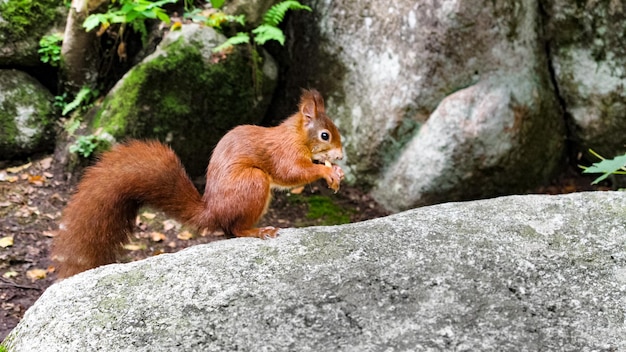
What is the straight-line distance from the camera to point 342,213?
538cm

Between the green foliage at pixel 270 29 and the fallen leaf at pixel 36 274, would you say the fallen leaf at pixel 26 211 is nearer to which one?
the fallen leaf at pixel 36 274

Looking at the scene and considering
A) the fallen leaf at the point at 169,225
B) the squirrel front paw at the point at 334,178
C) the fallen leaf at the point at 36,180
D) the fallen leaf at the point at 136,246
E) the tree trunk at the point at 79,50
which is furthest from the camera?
the tree trunk at the point at 79,50

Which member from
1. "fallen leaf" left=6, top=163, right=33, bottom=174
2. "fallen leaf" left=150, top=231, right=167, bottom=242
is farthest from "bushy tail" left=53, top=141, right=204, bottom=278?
"fallen leaf" left=6, top=163, right=33, bottom=174

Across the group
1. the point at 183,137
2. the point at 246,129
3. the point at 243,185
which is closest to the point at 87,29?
the point at 183,137

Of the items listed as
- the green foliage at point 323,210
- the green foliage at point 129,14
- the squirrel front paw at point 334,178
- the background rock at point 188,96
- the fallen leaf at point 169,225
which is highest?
the green foliage at point 129,14

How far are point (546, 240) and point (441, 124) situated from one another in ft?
8.38

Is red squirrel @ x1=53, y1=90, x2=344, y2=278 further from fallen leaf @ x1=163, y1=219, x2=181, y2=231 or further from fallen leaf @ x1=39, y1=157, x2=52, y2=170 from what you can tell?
fallen leaf @ x1=39, y1=157, x2=52, y2=170

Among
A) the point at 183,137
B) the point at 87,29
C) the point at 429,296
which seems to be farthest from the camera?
the point at 183,137

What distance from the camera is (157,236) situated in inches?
191

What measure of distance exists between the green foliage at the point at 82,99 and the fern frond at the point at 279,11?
167cm

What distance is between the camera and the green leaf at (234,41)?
515 centimetres

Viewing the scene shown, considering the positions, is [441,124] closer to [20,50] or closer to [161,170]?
[161,170]

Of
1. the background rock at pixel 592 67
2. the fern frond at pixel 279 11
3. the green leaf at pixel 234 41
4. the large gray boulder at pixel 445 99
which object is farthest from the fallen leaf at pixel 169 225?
the background rock at pixel 592 67

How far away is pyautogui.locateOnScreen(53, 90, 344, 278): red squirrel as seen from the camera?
301cm
